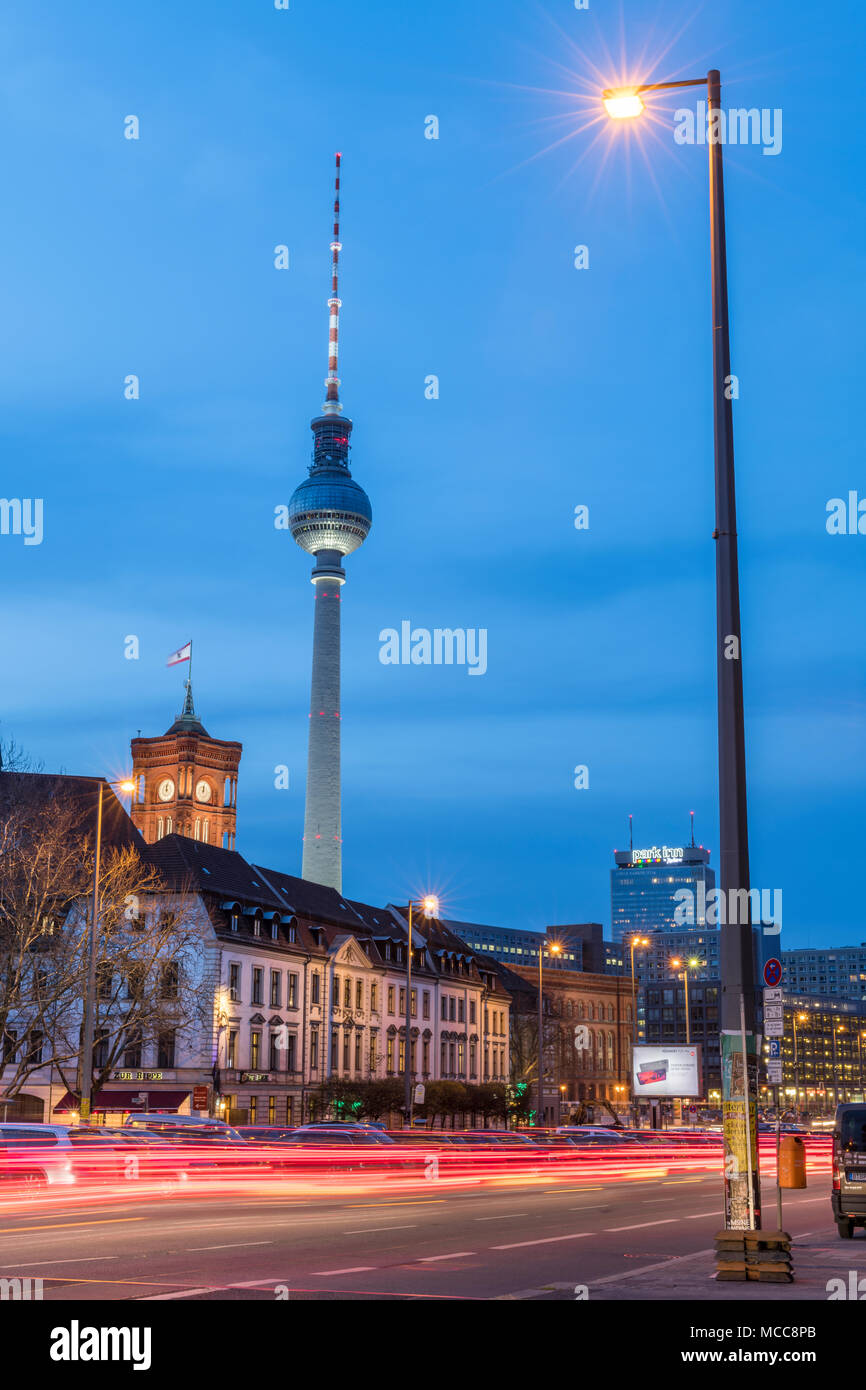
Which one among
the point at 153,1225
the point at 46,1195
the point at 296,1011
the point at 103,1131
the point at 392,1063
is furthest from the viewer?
the point at 392,1063

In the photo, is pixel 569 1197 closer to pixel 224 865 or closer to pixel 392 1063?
pixel 224 865

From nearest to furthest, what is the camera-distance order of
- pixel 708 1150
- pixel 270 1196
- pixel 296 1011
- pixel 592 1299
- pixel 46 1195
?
1. pixel 592 1299
2. pixel 46 1195
3. pixel 270 1196
4. pixel 708 1150
5. pixel 296 1011

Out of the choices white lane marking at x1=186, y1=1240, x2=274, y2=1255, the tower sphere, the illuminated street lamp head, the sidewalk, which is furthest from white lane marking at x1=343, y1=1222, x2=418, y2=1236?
the tower sphere

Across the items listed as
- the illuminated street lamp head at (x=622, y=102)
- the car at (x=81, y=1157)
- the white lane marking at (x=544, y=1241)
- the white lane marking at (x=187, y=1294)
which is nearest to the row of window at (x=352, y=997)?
the car at (x=81, y=1157)

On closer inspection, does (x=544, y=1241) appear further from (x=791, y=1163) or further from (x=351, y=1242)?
(x=791, y=1163)

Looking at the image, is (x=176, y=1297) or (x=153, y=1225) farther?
(x=153, y=1225)

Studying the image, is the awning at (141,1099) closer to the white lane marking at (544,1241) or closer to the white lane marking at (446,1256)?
the white lane marking at (544,1241)

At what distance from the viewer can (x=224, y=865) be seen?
87062 millimetres

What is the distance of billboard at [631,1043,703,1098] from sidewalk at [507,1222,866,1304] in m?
33.5

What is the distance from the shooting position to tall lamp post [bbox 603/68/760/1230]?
14758mm

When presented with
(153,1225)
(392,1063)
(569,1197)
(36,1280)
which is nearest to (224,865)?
(392,1063)

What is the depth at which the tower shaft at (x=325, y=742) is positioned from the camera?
15475 centimetres

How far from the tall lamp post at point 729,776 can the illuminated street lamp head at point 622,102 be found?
0.4 inches
